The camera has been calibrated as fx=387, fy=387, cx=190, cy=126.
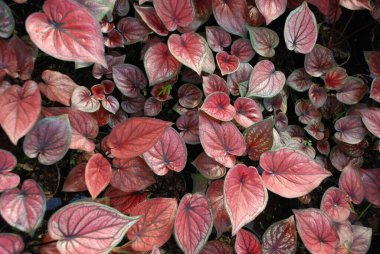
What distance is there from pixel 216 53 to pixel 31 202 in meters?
0.83

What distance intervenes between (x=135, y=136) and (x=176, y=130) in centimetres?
23

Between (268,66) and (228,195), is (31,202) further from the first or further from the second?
(268,66)

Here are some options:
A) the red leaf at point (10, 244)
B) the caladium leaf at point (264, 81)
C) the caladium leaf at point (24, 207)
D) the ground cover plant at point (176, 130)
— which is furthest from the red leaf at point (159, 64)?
the red leaf at point (10, 244)

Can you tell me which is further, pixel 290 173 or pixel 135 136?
pixel 290 173

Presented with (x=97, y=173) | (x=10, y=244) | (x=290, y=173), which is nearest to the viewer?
(x=10, y=244)

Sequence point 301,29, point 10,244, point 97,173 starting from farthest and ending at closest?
point 301,29, point 97,173, point 10,244

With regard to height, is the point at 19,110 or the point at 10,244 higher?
the point at 19,110

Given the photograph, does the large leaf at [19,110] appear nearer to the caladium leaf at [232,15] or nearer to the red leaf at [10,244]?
the red leaf at [10,244]

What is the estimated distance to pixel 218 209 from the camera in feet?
4.05

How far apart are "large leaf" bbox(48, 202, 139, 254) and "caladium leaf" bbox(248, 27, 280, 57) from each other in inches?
29.2

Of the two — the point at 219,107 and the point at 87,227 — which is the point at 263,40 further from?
the point at 87,227

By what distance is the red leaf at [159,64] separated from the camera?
48.9 inches

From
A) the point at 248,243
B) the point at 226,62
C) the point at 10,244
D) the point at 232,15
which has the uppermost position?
the point at 232,15

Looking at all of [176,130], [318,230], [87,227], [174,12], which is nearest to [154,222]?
[87,227]
